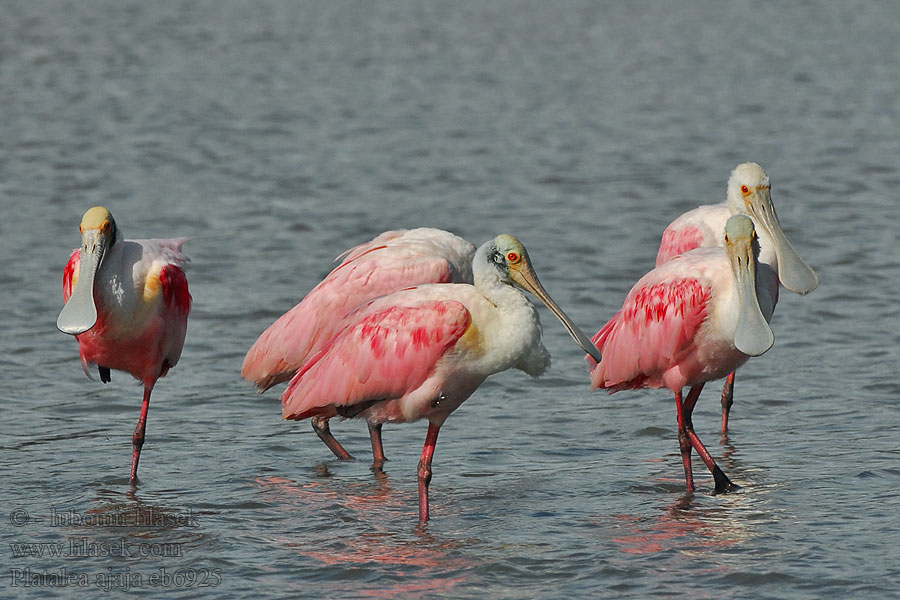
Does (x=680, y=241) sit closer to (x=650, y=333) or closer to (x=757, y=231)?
(x=757, y=231)

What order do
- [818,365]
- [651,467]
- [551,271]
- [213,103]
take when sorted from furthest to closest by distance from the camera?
[213,103]
[551,271]
[818,365]
[651,467]

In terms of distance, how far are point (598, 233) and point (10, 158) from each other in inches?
305

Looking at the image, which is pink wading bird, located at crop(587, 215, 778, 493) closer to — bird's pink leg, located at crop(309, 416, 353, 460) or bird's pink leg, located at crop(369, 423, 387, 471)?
bird's pink leg, located at crop(369, 423, 387, 471)

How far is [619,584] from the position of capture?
7.14m

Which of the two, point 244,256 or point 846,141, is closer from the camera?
point 244,256

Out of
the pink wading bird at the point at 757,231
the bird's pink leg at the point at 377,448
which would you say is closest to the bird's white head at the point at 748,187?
the pink wading bird at the point at 757,231

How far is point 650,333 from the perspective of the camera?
8.75 meters

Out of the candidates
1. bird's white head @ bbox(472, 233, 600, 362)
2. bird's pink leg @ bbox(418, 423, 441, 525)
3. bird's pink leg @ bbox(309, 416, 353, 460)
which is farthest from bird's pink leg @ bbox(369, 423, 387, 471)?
bird's white head @ bbox(472, 233, 600, 362)

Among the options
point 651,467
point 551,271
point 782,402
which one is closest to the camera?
point 651,467

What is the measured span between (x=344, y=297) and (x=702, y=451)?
2.25 metres

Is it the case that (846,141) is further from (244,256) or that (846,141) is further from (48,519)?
(48,519)

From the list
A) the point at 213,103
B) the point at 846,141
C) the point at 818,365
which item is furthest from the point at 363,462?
the point at 213,103

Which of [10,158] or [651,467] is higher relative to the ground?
[10,158]

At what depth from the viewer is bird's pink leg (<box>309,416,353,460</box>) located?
30.7ft
